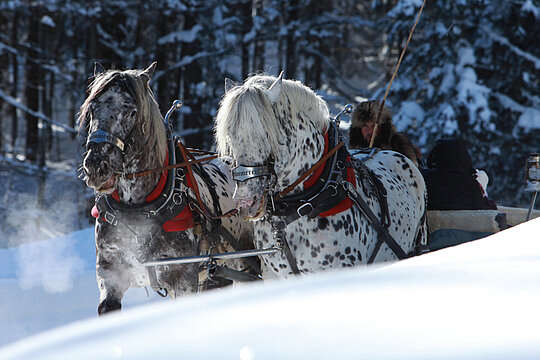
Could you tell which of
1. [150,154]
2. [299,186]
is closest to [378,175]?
[299,186]

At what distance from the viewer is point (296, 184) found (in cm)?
360

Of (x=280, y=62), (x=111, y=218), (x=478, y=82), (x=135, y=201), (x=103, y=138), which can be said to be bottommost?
(x=111, y=218)

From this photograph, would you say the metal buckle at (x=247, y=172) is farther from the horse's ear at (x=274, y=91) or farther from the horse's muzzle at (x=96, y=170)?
the horse's muzzle at (x=96, y=170)

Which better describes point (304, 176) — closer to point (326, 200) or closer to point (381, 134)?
point (326, 200)

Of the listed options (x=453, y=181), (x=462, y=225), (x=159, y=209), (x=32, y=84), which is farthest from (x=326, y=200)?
(x=32, y=84)

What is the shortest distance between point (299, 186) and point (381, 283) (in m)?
2.13

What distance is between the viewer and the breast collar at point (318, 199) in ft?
11.7

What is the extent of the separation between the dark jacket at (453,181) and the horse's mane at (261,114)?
2095 mm

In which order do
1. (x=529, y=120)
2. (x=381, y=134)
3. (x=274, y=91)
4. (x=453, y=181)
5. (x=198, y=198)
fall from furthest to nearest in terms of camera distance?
→ (x=529, y=120)
(x=381, y=134)
(x=453, y=181)
(x=198, y=198)
(x=274, y=91)

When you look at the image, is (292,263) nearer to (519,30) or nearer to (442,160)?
(442,160)

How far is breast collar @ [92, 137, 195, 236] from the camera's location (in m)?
3.83

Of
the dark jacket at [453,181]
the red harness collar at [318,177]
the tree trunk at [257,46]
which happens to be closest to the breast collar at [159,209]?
the red harness collar at [318,177]

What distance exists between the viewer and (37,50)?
1655 cm

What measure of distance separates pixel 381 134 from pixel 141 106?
2877 mm
